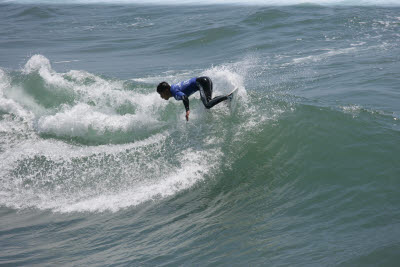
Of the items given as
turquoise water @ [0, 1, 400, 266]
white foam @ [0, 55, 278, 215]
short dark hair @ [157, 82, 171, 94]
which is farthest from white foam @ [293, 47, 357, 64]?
short dark hair @ [157, 82, 171, 94]

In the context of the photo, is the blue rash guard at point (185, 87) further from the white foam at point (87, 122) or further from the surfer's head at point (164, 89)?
the white foam at point (87, 122)

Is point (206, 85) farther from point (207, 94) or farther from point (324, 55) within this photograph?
point (324, 55)

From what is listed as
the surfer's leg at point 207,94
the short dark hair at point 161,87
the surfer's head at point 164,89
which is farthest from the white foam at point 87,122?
the short dark hair at point 161,87

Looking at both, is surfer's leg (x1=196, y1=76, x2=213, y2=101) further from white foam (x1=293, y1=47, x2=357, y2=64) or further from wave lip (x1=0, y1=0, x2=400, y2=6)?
wave lip (x1=0, y1=0, x2=400, y2=6)

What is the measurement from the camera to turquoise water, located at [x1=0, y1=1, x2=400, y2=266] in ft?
15.3

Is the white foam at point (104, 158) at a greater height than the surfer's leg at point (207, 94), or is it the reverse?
the surfer's leg at point (207, 94)

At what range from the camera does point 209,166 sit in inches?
272

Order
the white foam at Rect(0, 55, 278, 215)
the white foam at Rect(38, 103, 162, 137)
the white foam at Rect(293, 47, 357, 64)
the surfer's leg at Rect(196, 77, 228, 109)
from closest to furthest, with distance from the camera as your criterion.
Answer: the white foam at Rect(0, 55, 278, 215) → the surfer's leg at Rect(196, 77, 228, 109) → the white foam at Rect(38, 103, 162, 137) → the white foam at Rect(293, 47, 357, 64)

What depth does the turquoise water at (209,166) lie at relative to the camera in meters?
4.66

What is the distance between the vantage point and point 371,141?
6.52 metres

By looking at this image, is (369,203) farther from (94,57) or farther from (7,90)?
(94,57)

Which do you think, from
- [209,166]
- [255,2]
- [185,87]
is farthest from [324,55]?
[255,2]

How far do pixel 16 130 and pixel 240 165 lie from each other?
6.21 m

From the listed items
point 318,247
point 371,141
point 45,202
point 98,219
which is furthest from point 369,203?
point 45,202
